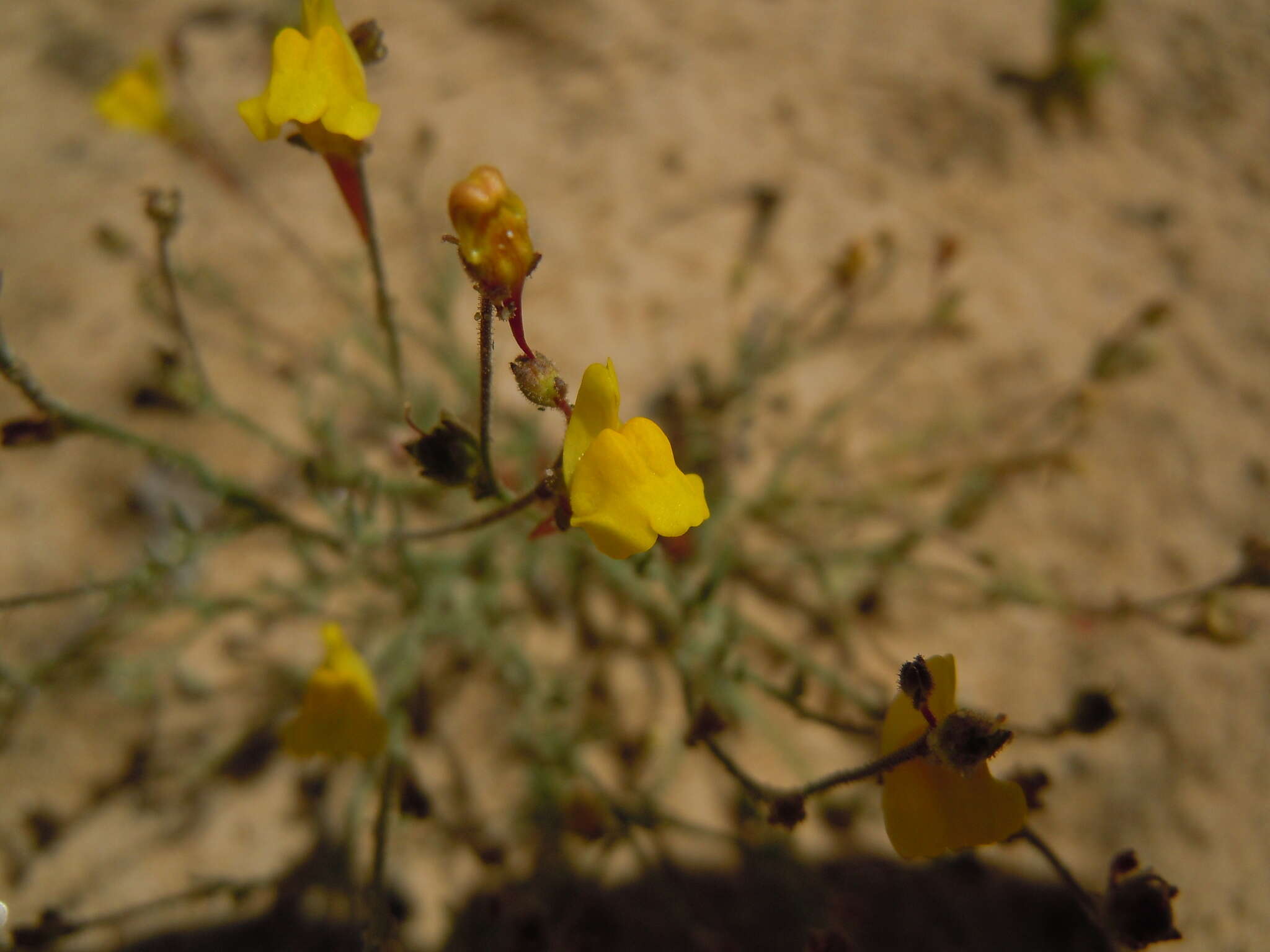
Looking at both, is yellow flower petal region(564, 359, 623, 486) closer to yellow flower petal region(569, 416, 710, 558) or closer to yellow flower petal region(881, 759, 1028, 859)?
yellow flower petal region(569, 416, 710, 558)

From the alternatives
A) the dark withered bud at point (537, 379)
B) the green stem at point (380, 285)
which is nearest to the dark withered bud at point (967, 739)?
the dark withered bud at point (537, 379)

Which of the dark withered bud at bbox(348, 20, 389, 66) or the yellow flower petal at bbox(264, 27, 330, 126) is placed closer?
the yellow flower petal at bbox(264, 27, 330, 126)

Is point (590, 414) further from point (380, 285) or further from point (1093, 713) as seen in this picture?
point (1093, 713)

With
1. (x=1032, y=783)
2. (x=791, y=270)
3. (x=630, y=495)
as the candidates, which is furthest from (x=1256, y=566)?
(x=791, y=270)

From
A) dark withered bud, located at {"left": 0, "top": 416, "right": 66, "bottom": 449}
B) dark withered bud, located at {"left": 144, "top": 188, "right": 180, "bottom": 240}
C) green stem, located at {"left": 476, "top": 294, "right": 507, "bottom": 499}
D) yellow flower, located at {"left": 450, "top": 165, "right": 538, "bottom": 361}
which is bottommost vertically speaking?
green stem, located at {"left": 476, "top": 294, "right": 507, "bottom": 499}

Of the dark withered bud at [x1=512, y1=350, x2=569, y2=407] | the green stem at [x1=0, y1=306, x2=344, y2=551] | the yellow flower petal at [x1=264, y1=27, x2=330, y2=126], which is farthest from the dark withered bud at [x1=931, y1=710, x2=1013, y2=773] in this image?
the yellow flower petal at [x1=264, y1=27, x2=330, y2=126]

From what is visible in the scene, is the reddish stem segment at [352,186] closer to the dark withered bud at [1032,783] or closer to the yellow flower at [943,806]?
the yellow flower at [943,806]
